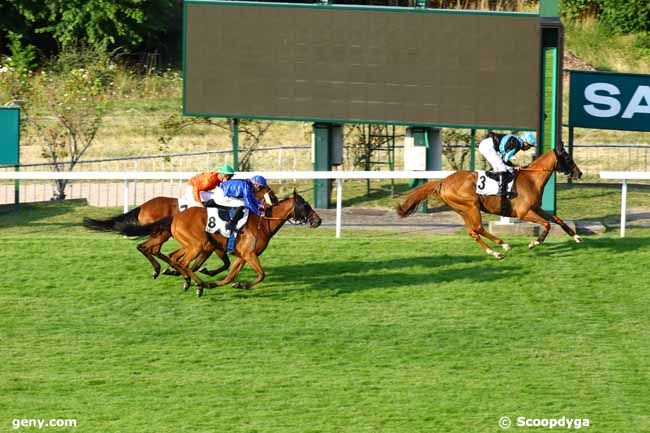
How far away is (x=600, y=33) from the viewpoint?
99.8 feet

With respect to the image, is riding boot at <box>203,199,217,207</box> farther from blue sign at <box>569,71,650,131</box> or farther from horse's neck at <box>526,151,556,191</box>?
blue sign at <box>569,71,650,131</box>

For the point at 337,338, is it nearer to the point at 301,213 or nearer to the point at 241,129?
the point at 301,213

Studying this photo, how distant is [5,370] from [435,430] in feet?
11.6

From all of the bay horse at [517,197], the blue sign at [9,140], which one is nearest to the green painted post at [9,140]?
the blue sign at [9,140]

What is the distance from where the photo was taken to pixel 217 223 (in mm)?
13180

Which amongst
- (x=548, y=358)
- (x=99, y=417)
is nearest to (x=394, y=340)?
(x=548, y=358)

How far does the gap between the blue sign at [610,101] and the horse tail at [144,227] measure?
6.70 m

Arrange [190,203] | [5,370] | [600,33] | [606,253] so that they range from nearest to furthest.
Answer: [5,370] → [190,203] → [606,253] → [600,33]

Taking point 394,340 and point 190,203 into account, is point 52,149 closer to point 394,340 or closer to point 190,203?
point 190,203

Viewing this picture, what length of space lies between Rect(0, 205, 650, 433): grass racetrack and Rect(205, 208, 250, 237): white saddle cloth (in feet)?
2.14

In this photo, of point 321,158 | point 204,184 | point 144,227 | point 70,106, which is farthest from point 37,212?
point 204,184

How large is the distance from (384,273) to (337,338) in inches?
83.2

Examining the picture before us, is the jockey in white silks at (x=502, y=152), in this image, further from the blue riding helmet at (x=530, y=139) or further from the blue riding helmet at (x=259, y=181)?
the blue riding helmet at (x=259, y=181)

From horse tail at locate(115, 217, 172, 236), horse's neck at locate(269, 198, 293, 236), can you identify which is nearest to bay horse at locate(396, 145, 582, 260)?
horse's neck at locate(269, 198, 293, 236)
